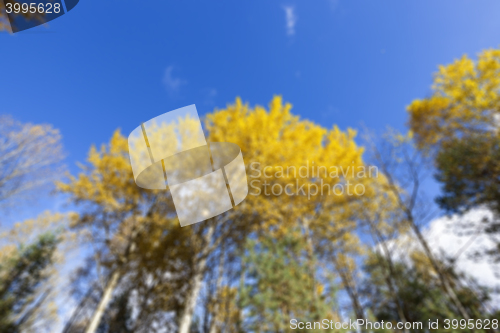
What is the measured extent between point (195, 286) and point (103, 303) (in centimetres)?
247

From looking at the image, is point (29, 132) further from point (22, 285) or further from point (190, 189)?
point (22, 285)

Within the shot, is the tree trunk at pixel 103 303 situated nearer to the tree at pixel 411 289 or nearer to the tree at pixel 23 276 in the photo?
the tree at pixel 411 289

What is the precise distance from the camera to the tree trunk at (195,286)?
415 cm

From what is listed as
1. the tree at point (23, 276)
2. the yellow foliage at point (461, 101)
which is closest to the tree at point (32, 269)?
the tree at point (23, 276)

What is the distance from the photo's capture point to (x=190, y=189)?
5.49 m

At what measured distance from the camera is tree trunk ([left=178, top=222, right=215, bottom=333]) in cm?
415

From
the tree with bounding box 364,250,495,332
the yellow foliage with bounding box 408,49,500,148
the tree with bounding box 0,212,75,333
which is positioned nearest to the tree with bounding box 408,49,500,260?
the yellow foliage with bounding box 408,49,500,148

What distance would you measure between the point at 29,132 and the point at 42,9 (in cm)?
557

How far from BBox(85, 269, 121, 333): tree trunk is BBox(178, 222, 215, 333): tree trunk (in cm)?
208

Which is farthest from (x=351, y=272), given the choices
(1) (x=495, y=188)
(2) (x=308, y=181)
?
(1) (x=495, y=188)

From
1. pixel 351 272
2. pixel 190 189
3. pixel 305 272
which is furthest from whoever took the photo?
pixel 351 272

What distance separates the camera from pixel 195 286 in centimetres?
469

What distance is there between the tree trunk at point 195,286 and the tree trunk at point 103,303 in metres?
2.08

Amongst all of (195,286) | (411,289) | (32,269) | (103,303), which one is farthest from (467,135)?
(32,269)
